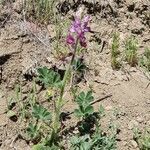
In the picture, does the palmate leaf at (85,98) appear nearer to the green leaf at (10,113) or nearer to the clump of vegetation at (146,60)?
the green leaf at (10,113)

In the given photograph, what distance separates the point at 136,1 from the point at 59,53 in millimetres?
1171

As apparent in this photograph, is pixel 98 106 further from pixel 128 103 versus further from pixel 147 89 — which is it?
pixel 147 89

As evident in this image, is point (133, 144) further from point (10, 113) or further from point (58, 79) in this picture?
point (10, 113)

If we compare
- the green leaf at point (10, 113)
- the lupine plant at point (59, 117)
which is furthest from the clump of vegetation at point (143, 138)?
the green leaf at point (10, 113)

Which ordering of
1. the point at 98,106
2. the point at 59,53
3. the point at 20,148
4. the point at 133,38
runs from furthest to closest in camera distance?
the point at 133,38 < the point at 59,53 < the point at 98,106 < the point at 20,148

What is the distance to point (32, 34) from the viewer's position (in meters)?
4.64

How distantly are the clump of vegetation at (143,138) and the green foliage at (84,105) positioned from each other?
0.48m

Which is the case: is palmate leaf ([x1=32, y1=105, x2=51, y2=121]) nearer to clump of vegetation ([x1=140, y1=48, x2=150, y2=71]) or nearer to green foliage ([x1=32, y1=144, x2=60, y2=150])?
green foliage ([x1=32, y1=144, x2=60, y2=150])

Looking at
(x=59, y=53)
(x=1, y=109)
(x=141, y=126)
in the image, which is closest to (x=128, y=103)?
(x=141, y=126)

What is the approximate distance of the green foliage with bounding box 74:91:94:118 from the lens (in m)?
3.86

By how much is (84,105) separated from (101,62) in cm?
89

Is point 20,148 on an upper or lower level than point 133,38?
lower

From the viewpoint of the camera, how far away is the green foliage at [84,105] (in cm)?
386

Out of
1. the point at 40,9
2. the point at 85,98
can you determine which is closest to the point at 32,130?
the point at 85,98
